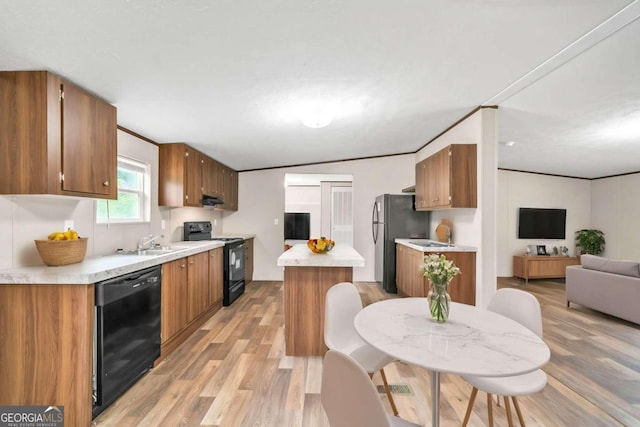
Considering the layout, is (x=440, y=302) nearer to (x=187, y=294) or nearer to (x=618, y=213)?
(x=187, y=294)

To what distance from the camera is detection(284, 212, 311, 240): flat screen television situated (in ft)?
24.6

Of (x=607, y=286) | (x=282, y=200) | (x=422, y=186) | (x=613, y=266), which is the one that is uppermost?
(x=422, y=186)

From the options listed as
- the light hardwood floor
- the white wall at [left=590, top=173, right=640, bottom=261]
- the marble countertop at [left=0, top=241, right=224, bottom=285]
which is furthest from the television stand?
the marble countertop at [left=0, top=241, right=224, bottom=285]

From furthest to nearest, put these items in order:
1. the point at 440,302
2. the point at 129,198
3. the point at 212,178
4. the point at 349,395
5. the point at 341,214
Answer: the point at 341,214 → the point at 212,178 → the point at 129,198 → the point at 440,302 → the point at 349,395

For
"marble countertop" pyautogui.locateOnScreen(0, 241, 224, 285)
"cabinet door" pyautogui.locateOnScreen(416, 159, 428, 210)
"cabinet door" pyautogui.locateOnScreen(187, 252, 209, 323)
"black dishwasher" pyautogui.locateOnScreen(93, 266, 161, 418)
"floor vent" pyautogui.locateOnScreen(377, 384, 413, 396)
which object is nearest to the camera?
"marble countertop" pyautogui.locateOnScreen(0, 241, 224, 285)

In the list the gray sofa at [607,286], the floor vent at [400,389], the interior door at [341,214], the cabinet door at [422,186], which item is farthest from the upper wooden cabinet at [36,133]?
the interior door at [341,214]

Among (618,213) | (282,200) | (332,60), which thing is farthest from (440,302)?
(618,213)

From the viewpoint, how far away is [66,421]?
5.91 feet

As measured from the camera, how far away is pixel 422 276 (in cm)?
407

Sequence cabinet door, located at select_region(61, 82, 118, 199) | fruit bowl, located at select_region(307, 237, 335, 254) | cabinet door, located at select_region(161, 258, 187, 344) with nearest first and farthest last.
→ cabinet door, located at select_region(61, 82, 118, 199) → cabinet door, located at select_region(161, 258, 187, 344) → fruit bowl, located at select_region(307, 237, 335, 254)

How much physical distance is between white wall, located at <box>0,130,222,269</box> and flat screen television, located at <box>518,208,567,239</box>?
6.73 meters

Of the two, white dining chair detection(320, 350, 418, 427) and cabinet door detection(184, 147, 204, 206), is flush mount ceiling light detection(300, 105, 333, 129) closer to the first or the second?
cabinet door detection(184, 147, 204, 206)

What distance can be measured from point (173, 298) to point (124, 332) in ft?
2.48

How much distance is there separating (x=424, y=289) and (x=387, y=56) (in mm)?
2915
